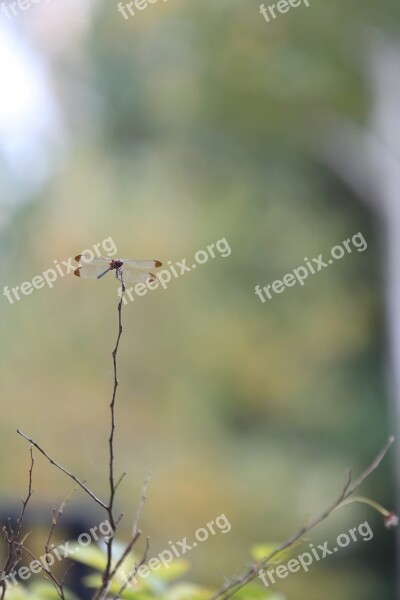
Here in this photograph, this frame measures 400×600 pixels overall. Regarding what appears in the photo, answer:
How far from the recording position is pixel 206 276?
6094mm

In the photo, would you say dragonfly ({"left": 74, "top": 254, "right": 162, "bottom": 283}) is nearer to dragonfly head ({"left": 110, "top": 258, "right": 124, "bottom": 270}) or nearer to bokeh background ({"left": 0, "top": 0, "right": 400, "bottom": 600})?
dragonfly head ({"left": 110, "top": 258, "right": 124, "bottom": 270})

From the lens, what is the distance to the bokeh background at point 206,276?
211 inches

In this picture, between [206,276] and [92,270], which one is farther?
[206,276]

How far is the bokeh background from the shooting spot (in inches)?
211

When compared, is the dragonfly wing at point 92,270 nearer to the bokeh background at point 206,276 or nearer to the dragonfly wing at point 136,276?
the dragonfly wing at point 136,276

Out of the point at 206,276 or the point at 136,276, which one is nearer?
the point at 136,276

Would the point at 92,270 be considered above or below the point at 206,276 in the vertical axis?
below

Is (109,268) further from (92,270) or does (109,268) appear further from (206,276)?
(206,276)

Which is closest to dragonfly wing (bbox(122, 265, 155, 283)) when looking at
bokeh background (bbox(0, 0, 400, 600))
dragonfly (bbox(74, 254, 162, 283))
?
dragonfly (bbox(74, 254, 162, 283))

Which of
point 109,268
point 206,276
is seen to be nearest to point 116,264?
point 109,268

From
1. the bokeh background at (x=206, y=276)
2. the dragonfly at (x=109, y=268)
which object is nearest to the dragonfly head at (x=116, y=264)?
the dragonfly at (x=109, y=268)

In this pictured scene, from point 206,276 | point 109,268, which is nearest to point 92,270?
point 109,268

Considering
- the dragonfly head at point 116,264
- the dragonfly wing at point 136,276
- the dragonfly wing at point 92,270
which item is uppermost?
the dragonfly wing at point 92,270

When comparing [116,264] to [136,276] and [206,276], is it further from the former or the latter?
[206,276]
